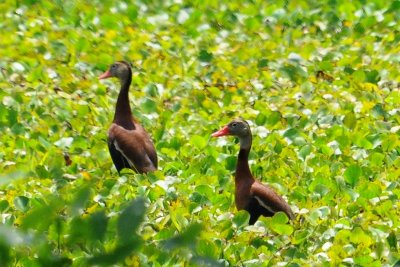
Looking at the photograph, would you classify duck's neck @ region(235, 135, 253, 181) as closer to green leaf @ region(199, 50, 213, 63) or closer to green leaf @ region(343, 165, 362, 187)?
green leaf @ region(343, 165, 362, 187)

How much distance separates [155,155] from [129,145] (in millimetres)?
189

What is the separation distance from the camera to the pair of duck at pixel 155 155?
682cm

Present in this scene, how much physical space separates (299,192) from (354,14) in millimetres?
4970

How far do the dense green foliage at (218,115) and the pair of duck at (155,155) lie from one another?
15cm

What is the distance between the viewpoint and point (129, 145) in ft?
25.0

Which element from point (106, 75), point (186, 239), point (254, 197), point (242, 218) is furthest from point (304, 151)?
point (186, 239)

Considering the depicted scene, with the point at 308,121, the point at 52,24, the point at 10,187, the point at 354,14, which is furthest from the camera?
the point at 354,14

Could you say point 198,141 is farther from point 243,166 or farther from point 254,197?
point 254,197

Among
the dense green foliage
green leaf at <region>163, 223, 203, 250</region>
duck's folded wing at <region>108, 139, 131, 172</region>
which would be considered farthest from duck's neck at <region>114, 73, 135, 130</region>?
green leaf at <region>163, 223, 203, 250</region>

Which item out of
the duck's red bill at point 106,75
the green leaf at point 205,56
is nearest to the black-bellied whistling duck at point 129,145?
the duck's red bill at point 106,75

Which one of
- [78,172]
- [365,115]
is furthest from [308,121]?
[78,172]

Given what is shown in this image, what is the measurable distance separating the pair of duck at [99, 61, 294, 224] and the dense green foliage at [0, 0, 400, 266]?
0.15m

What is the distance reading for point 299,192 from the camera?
725 cm

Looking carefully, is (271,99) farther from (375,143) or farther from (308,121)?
(375,143)
